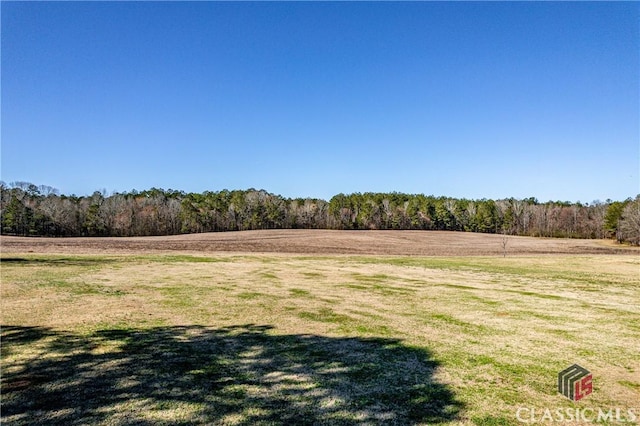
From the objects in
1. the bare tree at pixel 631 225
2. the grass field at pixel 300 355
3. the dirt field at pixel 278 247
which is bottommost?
the dirt field at pixel 278 247

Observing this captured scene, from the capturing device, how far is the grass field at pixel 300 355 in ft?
21.8

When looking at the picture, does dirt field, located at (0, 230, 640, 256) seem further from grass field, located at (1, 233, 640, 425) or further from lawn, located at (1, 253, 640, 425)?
A: grass field, located at (1, 233, 640, 425)

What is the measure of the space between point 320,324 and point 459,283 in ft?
48.5

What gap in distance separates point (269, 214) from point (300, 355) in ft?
426

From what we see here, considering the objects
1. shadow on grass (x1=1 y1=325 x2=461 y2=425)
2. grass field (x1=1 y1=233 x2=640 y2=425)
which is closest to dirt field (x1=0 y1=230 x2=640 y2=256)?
grass field (x1=1 y1=233 x2=640 y2=425)

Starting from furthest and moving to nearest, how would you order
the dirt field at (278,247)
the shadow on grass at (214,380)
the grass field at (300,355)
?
1. the dirt field at (278,247)
2. the grass field at (300,355)
3. the shadow on grass at (214,380)

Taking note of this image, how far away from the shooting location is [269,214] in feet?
453

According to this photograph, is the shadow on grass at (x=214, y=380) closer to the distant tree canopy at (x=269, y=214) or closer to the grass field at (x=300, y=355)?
the grass field at (x=300, y=355)

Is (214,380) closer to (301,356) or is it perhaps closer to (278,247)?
(301,356)

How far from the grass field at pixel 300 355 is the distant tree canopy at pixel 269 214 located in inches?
4298

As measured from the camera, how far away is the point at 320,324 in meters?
12.9

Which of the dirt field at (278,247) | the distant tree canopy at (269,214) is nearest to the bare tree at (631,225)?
the distant tree canopy at (269,214)

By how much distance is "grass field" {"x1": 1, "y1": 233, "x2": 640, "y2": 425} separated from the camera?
663 cm

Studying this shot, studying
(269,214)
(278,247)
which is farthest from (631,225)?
(269,214)
